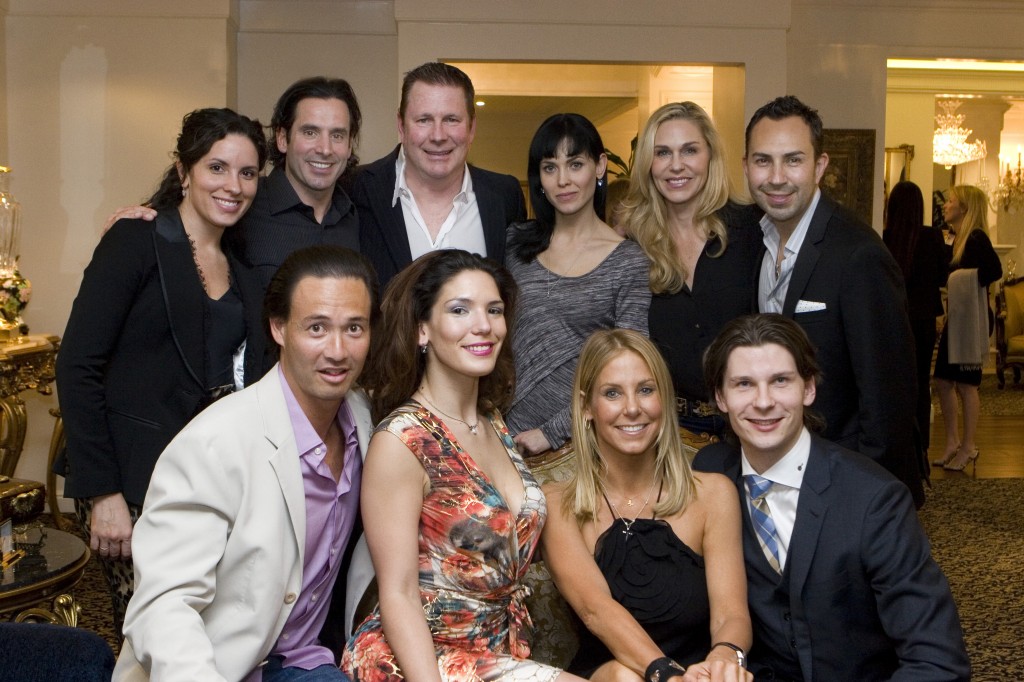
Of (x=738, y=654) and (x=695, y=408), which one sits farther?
(x=695, y=408)

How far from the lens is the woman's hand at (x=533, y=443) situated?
2885mm

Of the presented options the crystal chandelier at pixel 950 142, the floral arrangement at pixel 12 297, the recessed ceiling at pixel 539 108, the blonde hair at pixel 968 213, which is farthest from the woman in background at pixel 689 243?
the crystal chandelier at pixel 950 142

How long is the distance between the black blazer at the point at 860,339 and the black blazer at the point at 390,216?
0.89 metres

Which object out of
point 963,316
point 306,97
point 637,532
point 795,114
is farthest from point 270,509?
point 963,316

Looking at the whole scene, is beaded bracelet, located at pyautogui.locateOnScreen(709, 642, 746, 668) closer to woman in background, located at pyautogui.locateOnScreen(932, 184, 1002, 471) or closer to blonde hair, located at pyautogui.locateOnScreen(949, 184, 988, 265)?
woman in background, located at pyautogui.locateOnScreen(932, 184, 1002, 471)

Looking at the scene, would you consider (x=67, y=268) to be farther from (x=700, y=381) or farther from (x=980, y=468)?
(x=980, y=468)

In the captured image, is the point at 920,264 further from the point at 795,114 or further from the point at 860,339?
the point at 860,339

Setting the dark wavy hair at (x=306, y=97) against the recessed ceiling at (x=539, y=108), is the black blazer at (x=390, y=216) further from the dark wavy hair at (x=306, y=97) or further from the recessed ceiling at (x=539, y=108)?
the recessed ceiling at (x=539, y=108)

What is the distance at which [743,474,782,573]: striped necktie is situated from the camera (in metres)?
2.42

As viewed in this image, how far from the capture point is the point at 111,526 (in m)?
2.52

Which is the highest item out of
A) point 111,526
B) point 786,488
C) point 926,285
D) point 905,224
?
point 905,224

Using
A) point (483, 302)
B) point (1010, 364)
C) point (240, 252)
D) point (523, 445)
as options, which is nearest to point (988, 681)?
point (523, 445)

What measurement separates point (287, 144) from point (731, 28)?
417 centimetres

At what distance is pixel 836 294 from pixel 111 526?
6.46 ft
